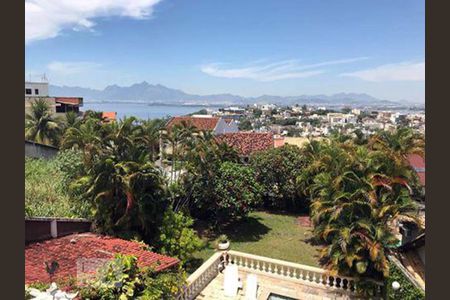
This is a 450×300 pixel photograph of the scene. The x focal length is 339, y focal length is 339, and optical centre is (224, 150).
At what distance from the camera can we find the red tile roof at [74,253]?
9688 mm

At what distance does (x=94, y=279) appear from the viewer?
365 inches

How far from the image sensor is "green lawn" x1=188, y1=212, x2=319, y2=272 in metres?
19.7

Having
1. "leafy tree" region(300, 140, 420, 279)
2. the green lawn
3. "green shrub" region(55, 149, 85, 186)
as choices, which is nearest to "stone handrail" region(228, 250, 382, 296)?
"leafy tree" region(300, 140, 420, 279)

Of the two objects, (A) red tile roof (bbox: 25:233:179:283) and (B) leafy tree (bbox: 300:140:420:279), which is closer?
(A) red tile roof (bbox: 25:233:179:283)

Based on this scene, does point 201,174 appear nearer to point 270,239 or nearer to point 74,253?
point 270,239

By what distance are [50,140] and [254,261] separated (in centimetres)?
2283

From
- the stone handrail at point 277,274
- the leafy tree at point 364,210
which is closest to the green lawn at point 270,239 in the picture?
the stone handrail at point 277,274

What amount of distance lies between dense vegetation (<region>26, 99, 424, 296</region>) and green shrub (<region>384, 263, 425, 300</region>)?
304 millimetres

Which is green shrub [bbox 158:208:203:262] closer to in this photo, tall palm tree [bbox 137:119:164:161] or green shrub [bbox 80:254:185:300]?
tall palm tree [bbox 137:119:164:161]

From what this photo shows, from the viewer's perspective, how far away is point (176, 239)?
1661 centimetres

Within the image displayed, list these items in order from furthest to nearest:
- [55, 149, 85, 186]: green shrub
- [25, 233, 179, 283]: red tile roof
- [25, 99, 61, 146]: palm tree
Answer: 1. [25, 99, 61, 146]: palm tree
2. [55, 149, 85, 186]: green shrub
3. [25, 233, 179, 283]: red tile roof

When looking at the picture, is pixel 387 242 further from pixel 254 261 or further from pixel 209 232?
pixel 209 232

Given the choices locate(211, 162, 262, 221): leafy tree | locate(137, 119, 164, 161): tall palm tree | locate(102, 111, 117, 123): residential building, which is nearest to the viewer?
locate(137, 119, 164, 161): tall palm tree

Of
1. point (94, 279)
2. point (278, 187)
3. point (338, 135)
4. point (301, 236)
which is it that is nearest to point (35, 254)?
point (94, 279)
